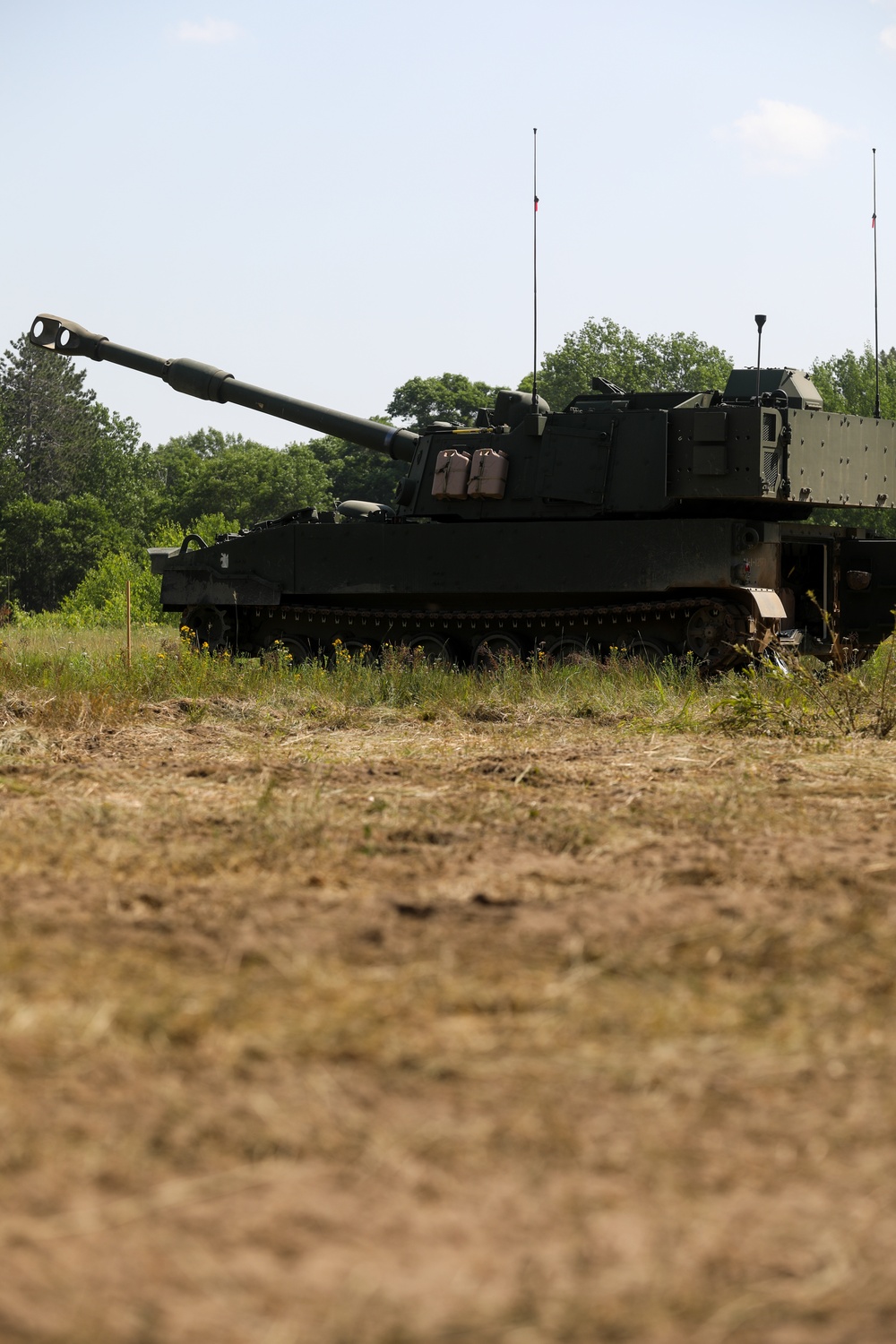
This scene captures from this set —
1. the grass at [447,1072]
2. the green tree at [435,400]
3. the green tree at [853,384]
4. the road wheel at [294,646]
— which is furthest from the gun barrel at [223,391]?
the green tree at [435,400]

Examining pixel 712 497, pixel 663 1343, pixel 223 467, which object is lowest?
pixel 663 1343

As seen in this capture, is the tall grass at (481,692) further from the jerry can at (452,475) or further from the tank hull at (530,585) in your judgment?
the jerry can at (452,475)

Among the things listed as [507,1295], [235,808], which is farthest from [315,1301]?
[235,808]

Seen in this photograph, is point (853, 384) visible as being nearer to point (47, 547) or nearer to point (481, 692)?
point (47, 547)

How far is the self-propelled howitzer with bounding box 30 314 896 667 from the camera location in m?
13.1

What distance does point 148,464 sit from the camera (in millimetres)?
74562

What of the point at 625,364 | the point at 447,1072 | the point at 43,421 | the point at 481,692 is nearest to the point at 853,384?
the point at 625,364

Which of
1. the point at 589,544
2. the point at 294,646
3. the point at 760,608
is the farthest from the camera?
the point at 294,646

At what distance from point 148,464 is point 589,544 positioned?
211 feet

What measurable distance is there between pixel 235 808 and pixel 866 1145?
3.91m

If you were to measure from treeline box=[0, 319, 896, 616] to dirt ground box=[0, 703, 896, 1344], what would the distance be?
4966cm

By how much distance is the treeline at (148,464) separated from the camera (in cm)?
5303

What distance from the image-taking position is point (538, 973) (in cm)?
332

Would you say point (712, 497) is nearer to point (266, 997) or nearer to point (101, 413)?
point (266, 997)
